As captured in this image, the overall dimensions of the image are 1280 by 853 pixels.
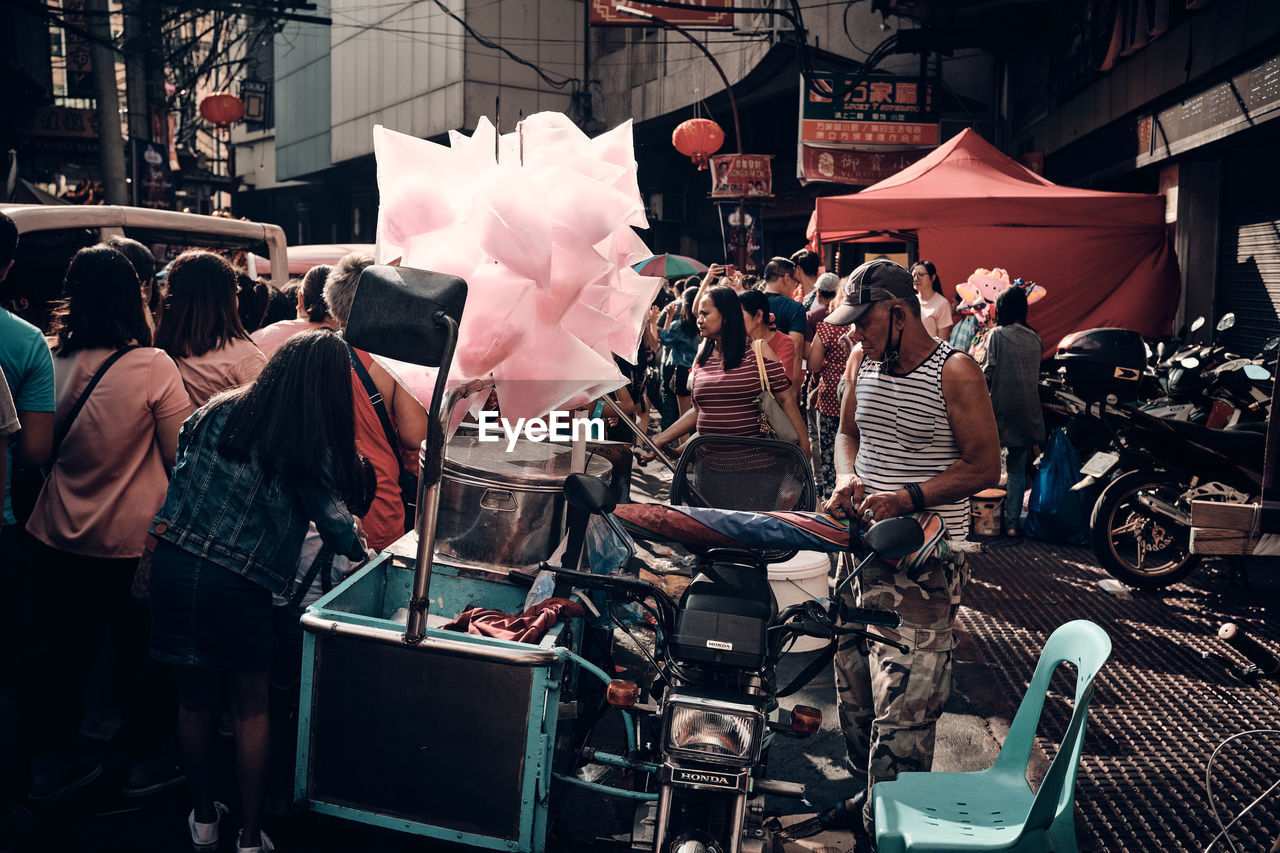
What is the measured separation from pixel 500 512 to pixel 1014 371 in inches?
188

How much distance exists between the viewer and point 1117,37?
10.1 metres

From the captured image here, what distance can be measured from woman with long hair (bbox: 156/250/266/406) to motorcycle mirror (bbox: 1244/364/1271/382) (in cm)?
560

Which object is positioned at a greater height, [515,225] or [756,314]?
[515,225]

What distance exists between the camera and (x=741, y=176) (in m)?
17.2

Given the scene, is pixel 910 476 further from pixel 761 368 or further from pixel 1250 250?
pixel 1250 250

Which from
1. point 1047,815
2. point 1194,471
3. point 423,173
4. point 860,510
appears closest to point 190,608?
point 423,173

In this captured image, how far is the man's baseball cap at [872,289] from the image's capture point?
3344mm

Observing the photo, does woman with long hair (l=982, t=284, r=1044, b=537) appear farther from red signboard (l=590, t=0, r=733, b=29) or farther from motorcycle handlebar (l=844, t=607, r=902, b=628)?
red signboard (l=590, t=0, r=733, b=29)

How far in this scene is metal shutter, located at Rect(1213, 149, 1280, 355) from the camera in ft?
28.1

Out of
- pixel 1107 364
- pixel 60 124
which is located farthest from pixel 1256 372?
pixel 60 124

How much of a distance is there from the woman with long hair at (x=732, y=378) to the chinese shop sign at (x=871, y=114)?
26.8 feet

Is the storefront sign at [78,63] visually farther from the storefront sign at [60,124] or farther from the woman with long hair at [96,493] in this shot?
the woman with long hair at [96,493]

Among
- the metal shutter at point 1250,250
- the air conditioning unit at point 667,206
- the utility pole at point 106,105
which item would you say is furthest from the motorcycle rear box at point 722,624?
the air conditioning unit at point 667,206

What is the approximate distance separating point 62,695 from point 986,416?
3423mm
